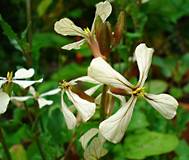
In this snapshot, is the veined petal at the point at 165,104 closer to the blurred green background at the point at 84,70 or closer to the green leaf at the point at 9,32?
the blurred green background at the point at 84,70

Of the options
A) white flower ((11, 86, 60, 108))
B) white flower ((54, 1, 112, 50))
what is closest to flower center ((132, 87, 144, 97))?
white flower ((54, 1, 112, 50))

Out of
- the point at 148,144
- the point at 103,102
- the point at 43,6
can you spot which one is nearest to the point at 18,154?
the point at 148,144

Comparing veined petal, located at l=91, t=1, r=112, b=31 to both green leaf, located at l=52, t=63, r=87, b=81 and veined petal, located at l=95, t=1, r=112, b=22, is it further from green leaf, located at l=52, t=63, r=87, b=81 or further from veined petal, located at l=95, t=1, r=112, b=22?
green leaf, located at l=52, t=63, r=87, b=81

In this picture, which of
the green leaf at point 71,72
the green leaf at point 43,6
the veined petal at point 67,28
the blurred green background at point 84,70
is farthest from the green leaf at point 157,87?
the veined petal at point 67,28

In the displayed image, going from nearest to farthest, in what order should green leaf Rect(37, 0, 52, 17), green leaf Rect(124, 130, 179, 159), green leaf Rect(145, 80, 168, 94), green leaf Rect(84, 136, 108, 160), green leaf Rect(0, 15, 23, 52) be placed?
green leaf Rect(84, 136, 108, 160)
green leaf Rect(0, 15, 23, 52)
green leaf Rect(124, 130, 179, 159)
green leaf Rect(145, 80, 168, 94)
green leaf Rect(37, 0, 52, 17)

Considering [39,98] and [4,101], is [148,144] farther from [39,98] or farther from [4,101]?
[4,101]

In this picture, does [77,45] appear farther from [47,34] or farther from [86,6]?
[86,6]

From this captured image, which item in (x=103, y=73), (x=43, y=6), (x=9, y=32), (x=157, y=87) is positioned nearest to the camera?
(x=103, y=73)
